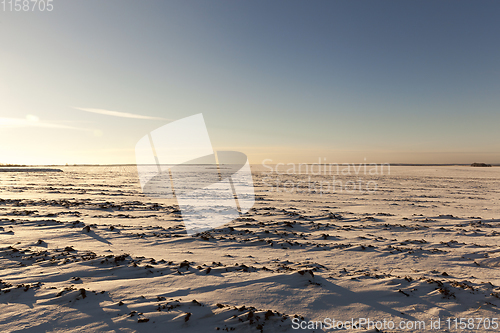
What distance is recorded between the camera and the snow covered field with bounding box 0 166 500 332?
3195mm

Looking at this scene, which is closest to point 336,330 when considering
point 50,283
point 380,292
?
point 380,292

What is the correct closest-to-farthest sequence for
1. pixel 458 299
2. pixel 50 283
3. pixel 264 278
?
pixel 458 299
pixel 50 283
pixel 264 278

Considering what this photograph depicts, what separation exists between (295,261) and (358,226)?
4.54m

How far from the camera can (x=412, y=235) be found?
753 centimetres

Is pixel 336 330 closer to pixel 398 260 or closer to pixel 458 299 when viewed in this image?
pixel 458 299

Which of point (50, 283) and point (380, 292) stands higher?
point (50, 283)

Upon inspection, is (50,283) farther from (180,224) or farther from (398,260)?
(398,260)

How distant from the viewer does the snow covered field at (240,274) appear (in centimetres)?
320

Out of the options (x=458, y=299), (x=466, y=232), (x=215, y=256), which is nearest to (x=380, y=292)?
(x=458, y=299)

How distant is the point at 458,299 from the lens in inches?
147

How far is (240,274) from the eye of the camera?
14.8 ft

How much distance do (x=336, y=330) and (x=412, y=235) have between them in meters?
6.17

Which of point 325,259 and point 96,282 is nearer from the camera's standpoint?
point 96,282

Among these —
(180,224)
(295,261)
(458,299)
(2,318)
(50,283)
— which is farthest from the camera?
(180,224)
